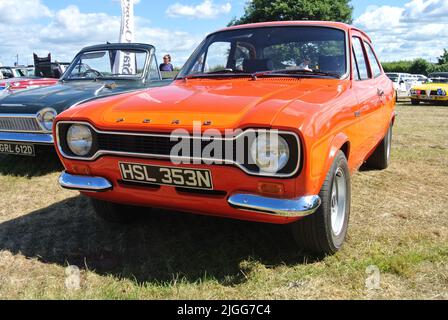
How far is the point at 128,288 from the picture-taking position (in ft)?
8.05

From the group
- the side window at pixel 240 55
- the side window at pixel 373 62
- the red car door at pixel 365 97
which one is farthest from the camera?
the side window at pixel 373 62

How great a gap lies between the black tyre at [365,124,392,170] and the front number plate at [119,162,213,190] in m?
3.28

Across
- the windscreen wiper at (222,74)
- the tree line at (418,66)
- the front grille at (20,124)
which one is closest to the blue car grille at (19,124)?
the front grille at (20,124)

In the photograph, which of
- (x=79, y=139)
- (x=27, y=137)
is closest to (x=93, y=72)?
(x=27, y=137)

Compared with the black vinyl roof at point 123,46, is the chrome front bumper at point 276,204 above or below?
below

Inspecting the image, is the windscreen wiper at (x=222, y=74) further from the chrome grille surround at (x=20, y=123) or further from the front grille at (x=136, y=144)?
the chrome grille surround at (x=20, y=123)

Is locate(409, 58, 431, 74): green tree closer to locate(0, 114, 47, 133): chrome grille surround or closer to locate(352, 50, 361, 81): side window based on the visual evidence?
locate(352, 50, 361, 81): side window

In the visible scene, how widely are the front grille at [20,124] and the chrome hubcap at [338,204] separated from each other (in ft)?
11.8

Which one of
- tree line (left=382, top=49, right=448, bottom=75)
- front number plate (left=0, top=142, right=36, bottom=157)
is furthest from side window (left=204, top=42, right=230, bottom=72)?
tree line (left=382, top=49, right=448, bottom=75)

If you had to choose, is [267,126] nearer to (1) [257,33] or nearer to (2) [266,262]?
(2) [266,262]

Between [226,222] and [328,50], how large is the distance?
1595 millimetres

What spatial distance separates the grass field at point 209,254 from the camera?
240cm

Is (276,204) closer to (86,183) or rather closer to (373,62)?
(86,183)

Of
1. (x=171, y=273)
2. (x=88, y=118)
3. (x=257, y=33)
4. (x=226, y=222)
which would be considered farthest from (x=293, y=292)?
(x=257, y=33)
